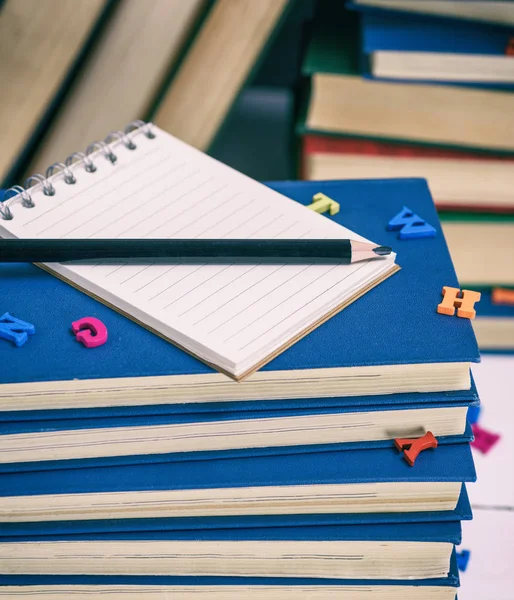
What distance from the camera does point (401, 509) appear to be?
641 millimetres

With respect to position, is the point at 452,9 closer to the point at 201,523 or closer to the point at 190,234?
the point at 190,234

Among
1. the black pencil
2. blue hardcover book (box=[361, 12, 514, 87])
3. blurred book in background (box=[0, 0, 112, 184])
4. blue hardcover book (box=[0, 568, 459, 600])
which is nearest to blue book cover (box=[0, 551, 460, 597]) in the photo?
blue hardcover book (box=[0, 568, 459, 600])

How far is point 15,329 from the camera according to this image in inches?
23.8

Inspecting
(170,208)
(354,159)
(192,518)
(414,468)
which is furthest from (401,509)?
(354,159)

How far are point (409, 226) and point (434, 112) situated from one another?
0.32m

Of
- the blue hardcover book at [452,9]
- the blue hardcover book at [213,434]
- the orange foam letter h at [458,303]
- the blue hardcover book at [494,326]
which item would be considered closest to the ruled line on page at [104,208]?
the blue hardcover book at [213,434]

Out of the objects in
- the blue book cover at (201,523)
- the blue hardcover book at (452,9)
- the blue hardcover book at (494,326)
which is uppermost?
the blue hardcover book at (452,9)

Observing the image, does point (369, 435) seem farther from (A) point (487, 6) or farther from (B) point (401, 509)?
(A) point (487, 6)

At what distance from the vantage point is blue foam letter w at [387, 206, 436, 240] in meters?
0.71

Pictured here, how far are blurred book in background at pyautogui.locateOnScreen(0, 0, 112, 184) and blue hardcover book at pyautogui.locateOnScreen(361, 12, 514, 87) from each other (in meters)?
0.31

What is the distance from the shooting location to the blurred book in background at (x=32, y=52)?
2.90 feet

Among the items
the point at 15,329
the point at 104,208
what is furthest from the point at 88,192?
the point at 15,329

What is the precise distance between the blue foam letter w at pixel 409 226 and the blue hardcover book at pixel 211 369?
7 cm

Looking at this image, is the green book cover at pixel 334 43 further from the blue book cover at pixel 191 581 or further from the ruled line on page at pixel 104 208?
the blue book cover at pixel 191 581
